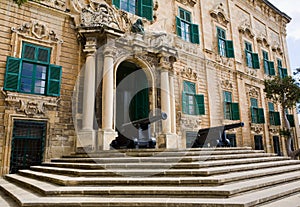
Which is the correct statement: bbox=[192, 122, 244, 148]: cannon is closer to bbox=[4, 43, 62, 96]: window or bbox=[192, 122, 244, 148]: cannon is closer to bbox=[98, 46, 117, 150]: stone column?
bbox=[98, 46, 117, 150]: stone column

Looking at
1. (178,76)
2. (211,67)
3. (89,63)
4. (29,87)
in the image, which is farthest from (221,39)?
(29,87)

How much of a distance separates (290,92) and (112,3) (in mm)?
12116

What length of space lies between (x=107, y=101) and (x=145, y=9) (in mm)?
5743

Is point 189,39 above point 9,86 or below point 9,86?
above

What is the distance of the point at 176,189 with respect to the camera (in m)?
3.69

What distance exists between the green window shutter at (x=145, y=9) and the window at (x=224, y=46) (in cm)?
567

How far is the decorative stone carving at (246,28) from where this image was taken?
1629cm

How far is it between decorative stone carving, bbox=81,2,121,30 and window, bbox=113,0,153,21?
69.8 inches

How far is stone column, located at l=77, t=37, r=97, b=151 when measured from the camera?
25.1 feet

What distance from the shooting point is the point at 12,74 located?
7.05 metres

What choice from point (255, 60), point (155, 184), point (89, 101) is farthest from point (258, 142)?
point (155, 184)

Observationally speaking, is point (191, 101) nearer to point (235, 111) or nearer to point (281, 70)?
point (235, 111)

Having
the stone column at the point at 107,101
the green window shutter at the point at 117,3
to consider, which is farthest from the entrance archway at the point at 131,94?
the green window shutter at the point at 117,3

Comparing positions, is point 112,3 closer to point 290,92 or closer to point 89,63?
point 89,63
